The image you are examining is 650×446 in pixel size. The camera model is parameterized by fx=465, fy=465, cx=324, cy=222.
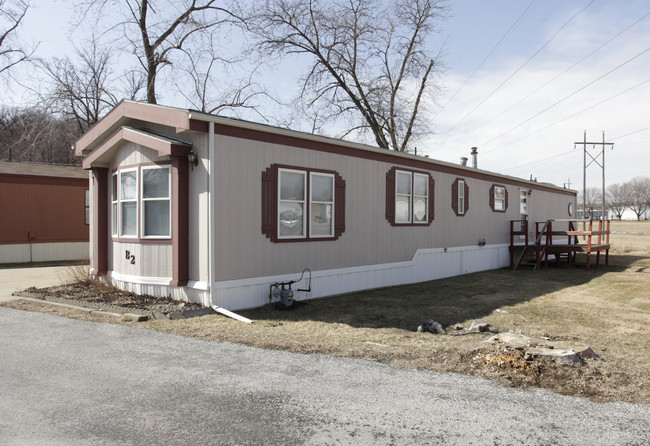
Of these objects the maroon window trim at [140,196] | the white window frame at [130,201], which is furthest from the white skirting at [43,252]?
the maroon window trim at [140,196]

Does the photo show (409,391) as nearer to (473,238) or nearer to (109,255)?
(109,255)

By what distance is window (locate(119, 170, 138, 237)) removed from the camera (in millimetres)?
8148

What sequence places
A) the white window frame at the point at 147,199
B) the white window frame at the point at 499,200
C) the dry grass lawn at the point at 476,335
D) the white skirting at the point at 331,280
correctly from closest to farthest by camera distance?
the dry grass lawn at the point at 476,335
the white skirting at the point at 331,280
the white window frame at the point at 147,199
the white window frame at the point at 499,200

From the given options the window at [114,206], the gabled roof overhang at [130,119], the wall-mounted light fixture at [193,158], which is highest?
the gabled roof overhang at [130,119]

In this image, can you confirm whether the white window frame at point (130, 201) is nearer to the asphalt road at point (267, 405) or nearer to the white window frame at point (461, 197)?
the asphalt road at point (267, 405)

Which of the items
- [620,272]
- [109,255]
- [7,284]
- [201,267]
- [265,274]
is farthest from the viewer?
[620,272]

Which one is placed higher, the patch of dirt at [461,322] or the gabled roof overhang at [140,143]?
the gabled roof overhang at [140,143]

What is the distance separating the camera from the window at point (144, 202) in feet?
25.0

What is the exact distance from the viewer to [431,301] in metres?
8.62

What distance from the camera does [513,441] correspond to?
120 inches

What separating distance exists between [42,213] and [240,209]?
36.3ft

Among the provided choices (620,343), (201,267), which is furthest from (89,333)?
(620,343)

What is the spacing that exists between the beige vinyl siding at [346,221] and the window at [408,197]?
189 millimetres

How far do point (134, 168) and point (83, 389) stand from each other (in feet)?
16.1
